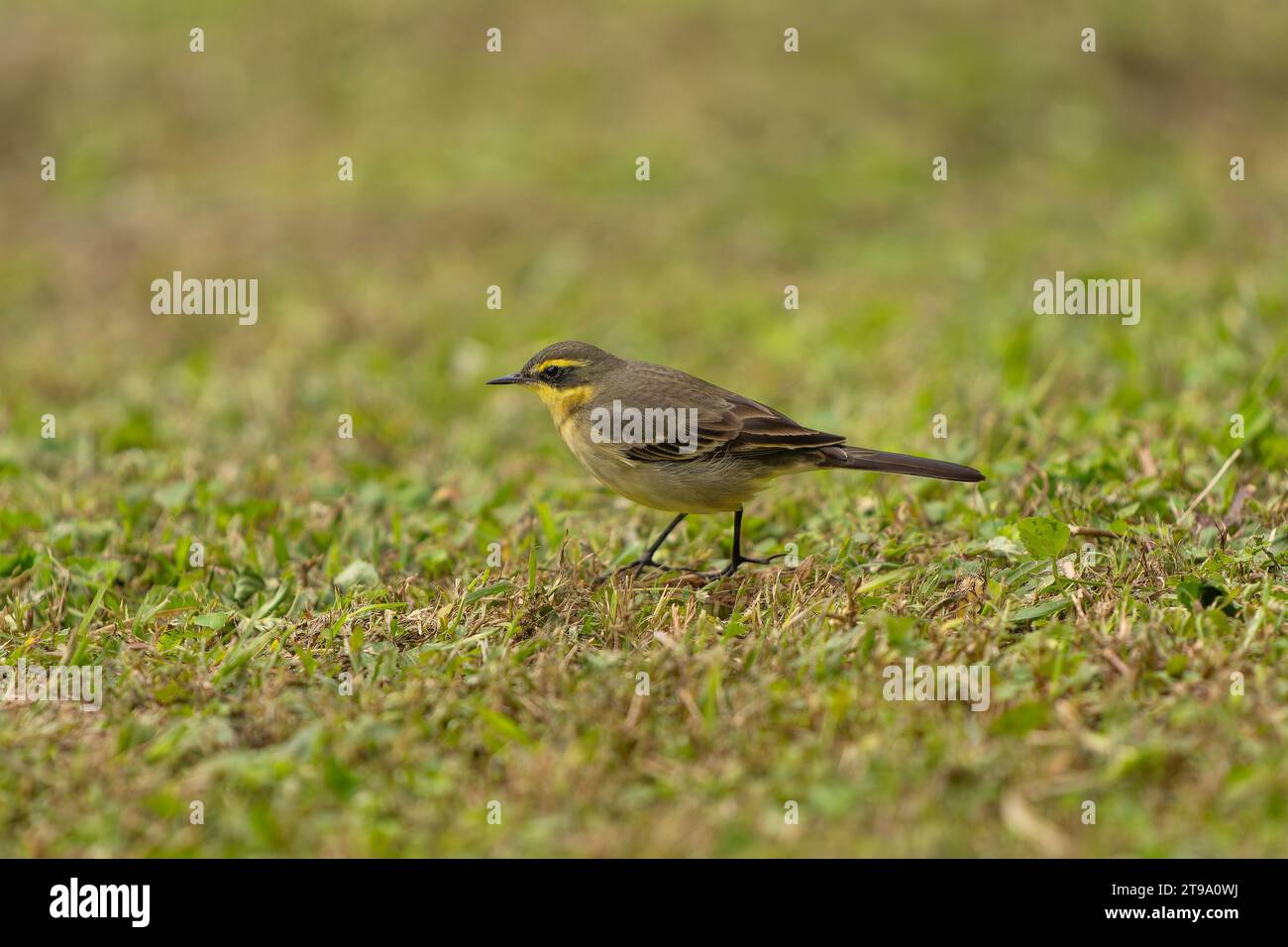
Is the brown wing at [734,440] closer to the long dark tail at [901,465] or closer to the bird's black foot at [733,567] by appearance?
the long dark tail at [901,465]

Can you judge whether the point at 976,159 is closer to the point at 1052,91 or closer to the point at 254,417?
the point at 1052,91

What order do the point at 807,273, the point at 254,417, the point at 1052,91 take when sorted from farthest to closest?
the point at 1052,91 < the point at 807,273 < the point at 254,417

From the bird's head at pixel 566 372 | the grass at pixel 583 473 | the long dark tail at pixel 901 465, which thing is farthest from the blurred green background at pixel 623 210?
the long dark tail at pixel 901 465

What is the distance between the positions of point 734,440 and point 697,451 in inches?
7.0

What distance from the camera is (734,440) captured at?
6055mm

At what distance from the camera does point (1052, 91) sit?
48.3ft

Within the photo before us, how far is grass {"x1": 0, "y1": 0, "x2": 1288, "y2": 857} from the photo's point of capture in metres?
4.34

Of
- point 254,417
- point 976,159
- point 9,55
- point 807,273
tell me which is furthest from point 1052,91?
point 9,55

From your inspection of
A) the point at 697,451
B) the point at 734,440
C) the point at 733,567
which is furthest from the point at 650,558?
the point at 734,440

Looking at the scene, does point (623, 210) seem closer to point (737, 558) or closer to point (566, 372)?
point (566, 372)

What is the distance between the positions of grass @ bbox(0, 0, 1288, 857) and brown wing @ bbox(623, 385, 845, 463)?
527 mm

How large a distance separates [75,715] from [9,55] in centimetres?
1243

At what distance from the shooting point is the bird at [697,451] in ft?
19.6

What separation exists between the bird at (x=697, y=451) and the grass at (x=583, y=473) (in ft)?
1.30
